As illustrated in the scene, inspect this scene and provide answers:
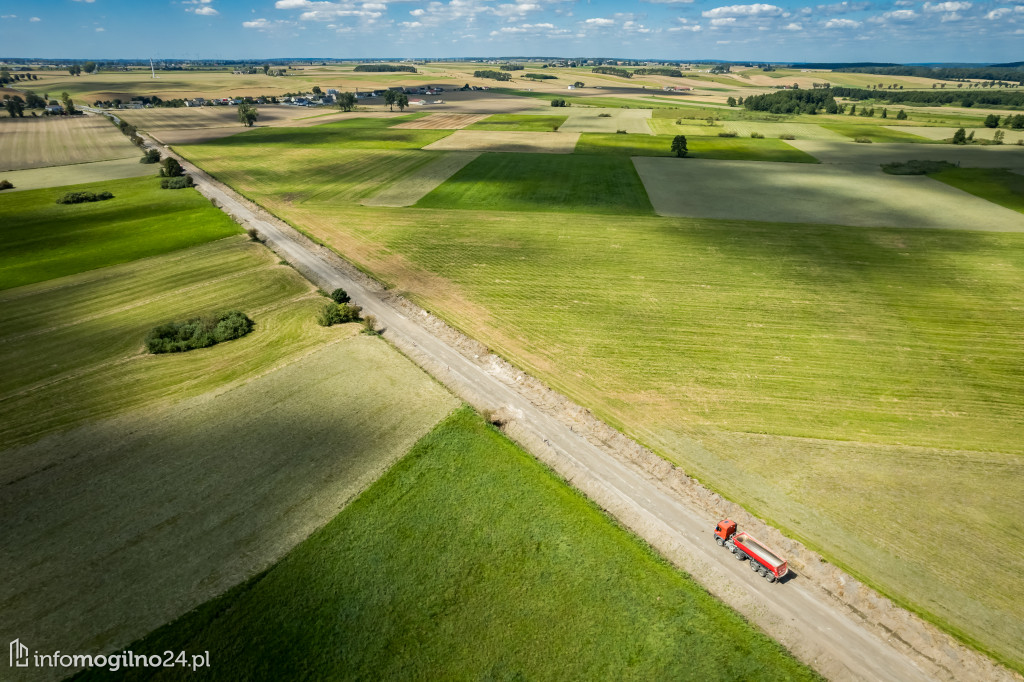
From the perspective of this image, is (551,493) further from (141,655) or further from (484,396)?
(141,655)

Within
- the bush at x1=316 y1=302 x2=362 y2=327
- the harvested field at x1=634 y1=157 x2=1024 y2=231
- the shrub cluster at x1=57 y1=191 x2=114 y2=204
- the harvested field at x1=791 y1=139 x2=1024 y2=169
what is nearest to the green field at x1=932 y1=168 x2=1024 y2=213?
the harvested field at x1=634 y1=157 x2=1024 y2=231

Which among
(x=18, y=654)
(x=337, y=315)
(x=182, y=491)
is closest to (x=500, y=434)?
(x=182, y=491)

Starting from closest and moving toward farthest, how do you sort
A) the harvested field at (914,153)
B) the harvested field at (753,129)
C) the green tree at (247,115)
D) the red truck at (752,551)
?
the red truck at (752,551) < the harvested field at (914,153) < the harvested field at (753,129) < the green tree at (247,115)

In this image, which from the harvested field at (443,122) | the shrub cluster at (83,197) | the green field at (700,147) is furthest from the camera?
the harvested field at (443,122)

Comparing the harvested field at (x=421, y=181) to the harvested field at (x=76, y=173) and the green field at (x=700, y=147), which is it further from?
the harvested field at (x=76, y=173)

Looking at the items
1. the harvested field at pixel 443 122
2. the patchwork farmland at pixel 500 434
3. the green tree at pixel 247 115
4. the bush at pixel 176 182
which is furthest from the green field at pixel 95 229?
the harvested field at pixel 443 122
